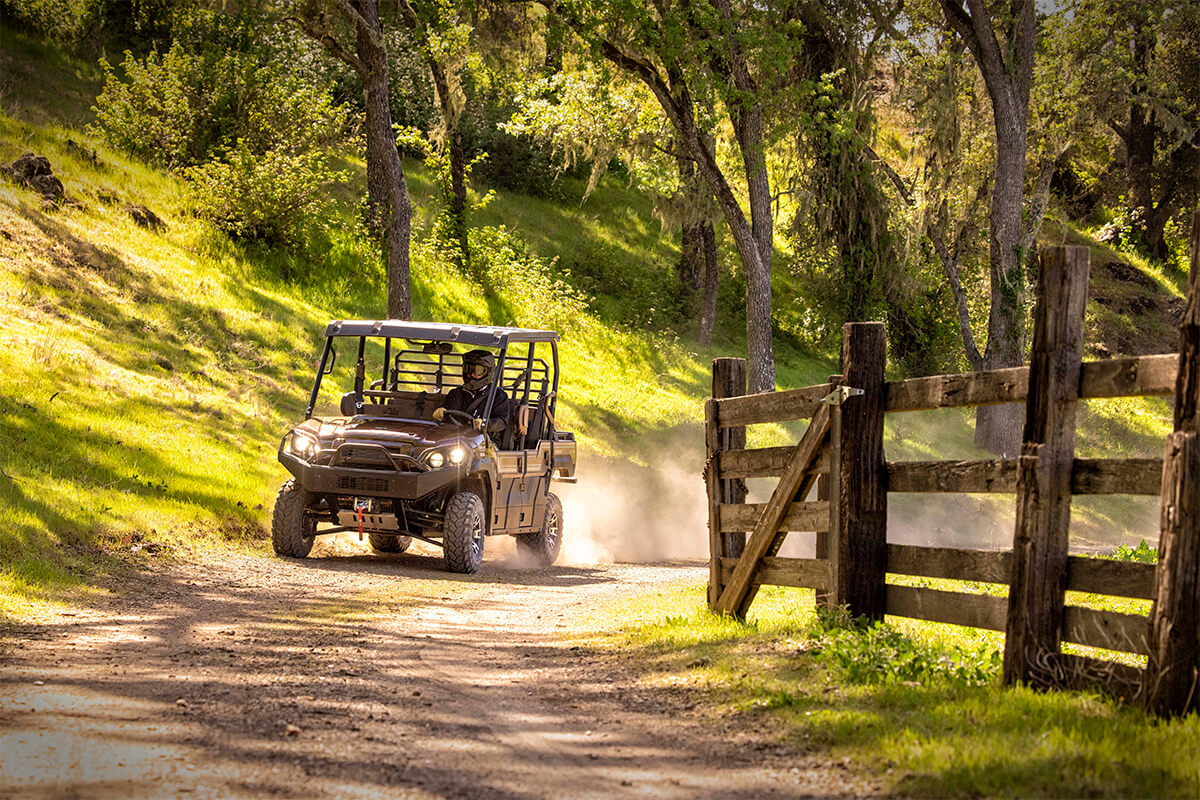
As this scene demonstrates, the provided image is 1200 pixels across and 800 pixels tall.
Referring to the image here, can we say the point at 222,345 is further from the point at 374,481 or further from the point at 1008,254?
the point at 1008,254

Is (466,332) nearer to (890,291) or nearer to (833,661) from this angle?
(833,661)

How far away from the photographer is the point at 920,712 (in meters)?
5.46

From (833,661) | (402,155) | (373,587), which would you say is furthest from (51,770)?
(402,155)

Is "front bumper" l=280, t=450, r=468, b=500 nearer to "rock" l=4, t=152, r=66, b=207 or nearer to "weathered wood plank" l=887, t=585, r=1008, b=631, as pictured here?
"weathered wood plank" l=887, t=585, r=1008, b=631

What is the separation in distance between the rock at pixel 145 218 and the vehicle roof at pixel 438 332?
466 inches

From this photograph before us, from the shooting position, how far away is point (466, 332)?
13148mm

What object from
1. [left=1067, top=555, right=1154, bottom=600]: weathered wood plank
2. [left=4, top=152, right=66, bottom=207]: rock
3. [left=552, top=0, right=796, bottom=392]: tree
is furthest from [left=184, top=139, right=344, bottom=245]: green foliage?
[left=1067, top=555, right=1154, bottom=600]: weathered wood plank

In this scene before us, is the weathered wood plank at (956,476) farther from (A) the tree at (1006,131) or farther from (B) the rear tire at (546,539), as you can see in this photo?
(A) the tree at (1006,131)

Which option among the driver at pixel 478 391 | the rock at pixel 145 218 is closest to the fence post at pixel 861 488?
the driver at pixel 478 391

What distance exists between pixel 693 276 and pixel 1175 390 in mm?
31595

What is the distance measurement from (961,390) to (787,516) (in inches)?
67.9

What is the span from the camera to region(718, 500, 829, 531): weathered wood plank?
7414mm

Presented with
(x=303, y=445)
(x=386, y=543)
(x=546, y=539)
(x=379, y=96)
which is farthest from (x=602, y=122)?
(x=303, y=445)

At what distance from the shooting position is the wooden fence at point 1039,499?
5.03m
